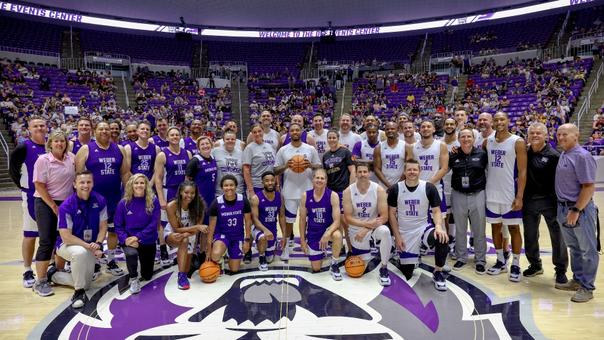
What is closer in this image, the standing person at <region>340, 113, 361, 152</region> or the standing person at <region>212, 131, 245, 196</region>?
the standing person at <region>212, 131, 245, 196</region>

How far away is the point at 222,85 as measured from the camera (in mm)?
25531

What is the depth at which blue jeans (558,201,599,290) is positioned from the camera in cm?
384

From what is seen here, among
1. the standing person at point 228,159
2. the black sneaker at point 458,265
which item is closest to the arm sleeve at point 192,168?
the standing person at point 228,159

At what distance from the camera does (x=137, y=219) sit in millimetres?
4359

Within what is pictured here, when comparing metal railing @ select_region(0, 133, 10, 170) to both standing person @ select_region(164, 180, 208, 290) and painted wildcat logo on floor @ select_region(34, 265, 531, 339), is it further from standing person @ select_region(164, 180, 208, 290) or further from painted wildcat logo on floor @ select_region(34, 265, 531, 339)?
standing person @ select_region(164, 180, 208, 290)

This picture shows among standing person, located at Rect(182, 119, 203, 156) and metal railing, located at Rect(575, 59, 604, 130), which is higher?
metal railing, located at Rect(575, 59, 604, 130)

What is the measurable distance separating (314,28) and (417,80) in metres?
9.33

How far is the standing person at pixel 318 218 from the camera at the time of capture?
4824 millimetres

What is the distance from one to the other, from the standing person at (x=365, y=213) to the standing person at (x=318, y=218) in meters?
0.17

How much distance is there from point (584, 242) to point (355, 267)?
2307 millimetres

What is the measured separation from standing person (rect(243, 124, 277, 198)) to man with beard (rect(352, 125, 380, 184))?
3.99ft

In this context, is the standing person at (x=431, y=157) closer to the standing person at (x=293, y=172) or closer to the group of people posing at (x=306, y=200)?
the group of people posing at (x=306, y=200)

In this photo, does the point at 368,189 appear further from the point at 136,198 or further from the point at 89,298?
the point at 89,298

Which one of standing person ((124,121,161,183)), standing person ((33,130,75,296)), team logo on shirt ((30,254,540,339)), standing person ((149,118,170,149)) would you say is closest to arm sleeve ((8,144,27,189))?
standing person ((33,130,75,296))
